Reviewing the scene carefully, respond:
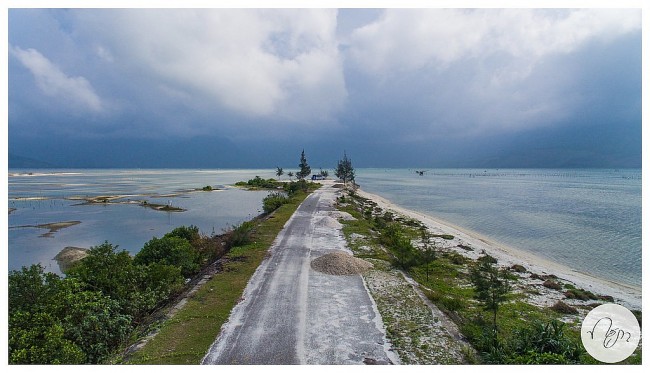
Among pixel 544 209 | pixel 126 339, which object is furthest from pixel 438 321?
pixel 544 209

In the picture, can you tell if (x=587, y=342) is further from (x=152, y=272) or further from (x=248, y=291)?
(x=152, y=272)

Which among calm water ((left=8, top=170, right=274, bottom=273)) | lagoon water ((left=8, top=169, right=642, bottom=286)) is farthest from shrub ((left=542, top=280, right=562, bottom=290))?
calm water ((left=8, top=170, right=274, bottom=273))

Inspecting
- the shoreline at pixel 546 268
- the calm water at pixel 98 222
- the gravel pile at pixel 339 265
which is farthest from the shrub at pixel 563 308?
the calm water at pixel 98 222

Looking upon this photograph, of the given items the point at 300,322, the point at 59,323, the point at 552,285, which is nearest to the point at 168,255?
the point at 59,323

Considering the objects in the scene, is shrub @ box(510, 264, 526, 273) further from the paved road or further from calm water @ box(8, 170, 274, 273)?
calm water @ box(8, 170, 274, 273)

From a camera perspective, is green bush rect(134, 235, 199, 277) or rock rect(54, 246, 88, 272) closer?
green bush rect(134, 235, 199, 277)

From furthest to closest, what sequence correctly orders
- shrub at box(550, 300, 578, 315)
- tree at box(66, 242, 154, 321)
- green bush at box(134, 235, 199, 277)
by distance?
green bush at box(134, 235, 199, 277)
shrub at box(550, 300, 578, 315)
tree at box(66, 242, 154, 321)
